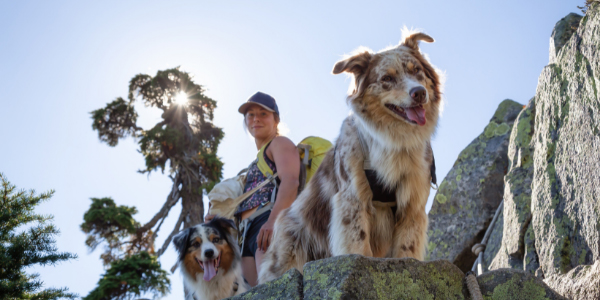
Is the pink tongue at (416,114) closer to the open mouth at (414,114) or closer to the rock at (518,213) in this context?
the open mouth at (414,114)

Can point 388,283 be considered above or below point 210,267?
below

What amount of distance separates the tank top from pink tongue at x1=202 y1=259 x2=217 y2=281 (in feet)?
3.59

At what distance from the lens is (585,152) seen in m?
3.79

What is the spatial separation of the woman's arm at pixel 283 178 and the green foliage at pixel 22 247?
171 centimetres

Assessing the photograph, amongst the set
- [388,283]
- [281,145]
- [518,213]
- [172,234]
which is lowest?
[388,283]

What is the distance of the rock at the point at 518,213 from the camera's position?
4594 millimetres

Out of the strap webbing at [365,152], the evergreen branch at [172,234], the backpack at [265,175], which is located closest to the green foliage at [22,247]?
the backpack at [265,175]

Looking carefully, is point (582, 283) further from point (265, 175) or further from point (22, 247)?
point (22, 247)

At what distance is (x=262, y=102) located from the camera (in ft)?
16.6

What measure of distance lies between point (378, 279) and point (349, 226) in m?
1.18

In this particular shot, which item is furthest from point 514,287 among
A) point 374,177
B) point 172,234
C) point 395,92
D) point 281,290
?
point 172,234

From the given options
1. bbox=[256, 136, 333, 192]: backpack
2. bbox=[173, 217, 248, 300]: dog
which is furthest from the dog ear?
bbox=[173, 217, 248, 300]: dog

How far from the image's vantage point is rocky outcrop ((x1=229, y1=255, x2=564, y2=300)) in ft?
7.73

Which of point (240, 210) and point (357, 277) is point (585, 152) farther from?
point (240, 210)
